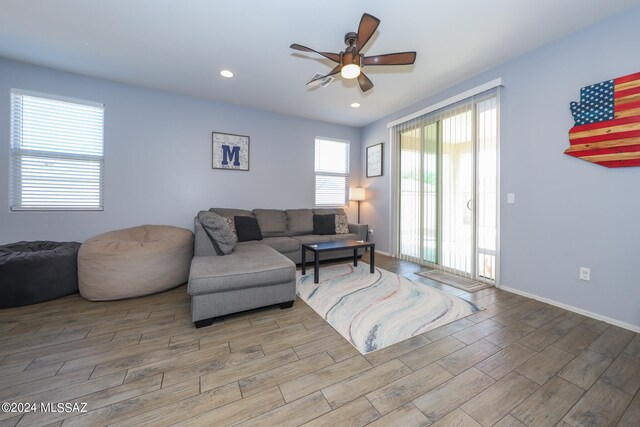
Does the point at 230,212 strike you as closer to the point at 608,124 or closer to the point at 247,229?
the point at 247,229

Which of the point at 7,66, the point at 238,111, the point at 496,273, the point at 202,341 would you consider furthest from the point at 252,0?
the point at 496,273

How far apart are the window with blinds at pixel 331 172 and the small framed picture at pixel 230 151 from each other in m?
1.49

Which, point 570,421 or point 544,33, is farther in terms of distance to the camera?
point 544,33

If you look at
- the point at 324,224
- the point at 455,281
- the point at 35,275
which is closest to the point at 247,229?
the point at 324,224

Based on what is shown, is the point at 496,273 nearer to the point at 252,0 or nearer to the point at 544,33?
Answer: the point at 544,33

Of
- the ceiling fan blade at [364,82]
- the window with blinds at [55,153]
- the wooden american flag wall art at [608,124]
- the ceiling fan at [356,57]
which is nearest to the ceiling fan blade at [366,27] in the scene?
the ceiling fan at [356,57]

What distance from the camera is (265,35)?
8.13 ft

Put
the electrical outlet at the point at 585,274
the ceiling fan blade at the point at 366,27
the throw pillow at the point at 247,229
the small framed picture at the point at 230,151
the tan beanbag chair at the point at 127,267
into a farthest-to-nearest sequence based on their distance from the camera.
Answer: the small framed picture at the point at 230,151 < the throw pillow at the point at 247,229 < the tan beanbag chair at the point at 127,267 < the electrical outlet at the point at 585,274 < the ceiling fan blade at the point at 366,27

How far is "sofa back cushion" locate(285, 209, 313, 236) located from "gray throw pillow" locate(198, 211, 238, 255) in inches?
67.5

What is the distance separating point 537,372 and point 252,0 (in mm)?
3499

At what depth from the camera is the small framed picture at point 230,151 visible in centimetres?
418

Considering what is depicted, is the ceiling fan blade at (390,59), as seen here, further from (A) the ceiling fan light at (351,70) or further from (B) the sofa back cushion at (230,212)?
(B) the sofa back cushion at (230,212)

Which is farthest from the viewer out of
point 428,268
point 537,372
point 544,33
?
point 428,268

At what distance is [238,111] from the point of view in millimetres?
4332
